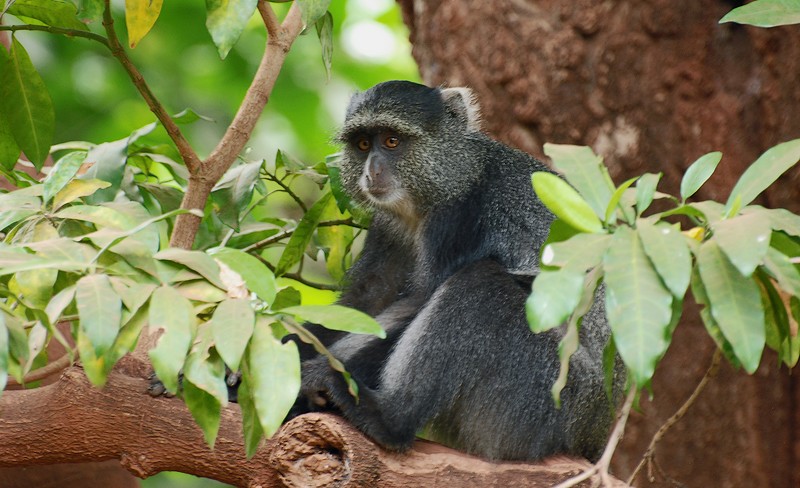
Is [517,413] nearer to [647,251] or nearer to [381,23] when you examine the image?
[647,251]

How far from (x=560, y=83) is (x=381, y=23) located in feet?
20.9

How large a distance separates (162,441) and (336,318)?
1367 millimetres

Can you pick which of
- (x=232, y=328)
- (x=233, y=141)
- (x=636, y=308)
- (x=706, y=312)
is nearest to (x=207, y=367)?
(x=232, y=328)

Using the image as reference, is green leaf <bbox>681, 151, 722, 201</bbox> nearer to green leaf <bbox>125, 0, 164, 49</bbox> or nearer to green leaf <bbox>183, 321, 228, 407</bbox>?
green leaf <bbox>183, 321, 228, 407</bbox>

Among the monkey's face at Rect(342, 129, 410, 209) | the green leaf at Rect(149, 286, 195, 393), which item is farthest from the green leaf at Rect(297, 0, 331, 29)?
the monkey's face at Rect(342, 129, 410, 209)

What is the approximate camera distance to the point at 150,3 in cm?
427

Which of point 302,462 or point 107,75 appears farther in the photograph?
point 107,75

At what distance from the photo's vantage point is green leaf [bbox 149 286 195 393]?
112 inches

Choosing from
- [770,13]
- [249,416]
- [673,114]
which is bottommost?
[249,416]

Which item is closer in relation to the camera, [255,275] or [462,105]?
[255,275]

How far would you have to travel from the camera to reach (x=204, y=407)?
3322mm

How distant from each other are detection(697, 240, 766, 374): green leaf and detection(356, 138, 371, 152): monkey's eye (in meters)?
3.48

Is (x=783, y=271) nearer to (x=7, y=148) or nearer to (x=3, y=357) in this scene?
(x=3, y=357)

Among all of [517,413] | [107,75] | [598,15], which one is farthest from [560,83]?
[107,75]
